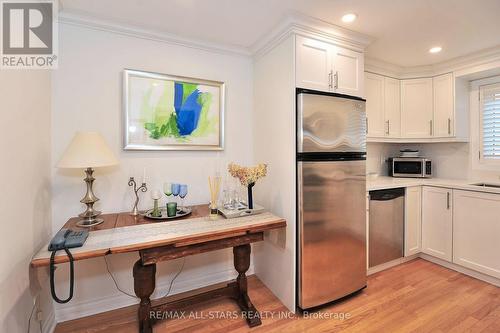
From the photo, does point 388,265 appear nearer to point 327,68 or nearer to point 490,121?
point 490,121

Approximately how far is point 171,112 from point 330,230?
5.75ft

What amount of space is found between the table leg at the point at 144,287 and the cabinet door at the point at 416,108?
3.33 meters

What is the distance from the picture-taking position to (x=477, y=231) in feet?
7.74

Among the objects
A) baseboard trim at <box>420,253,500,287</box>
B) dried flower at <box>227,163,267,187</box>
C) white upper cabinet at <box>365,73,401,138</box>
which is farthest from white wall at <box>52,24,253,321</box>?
baseboard trim at <box>420,253,500,287</box>

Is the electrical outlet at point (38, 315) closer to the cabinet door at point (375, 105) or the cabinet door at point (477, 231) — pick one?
the cabinet door at point (375, 105)

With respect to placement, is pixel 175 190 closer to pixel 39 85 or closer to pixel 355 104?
pixel 39 85

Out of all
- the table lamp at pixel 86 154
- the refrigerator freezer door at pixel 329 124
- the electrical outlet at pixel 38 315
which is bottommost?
the electrical outlet at pixel 38 315

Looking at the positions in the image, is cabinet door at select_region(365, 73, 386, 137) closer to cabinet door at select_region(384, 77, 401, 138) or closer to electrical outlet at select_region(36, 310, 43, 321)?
cabinet door at select_region(384, 77, 401, 138)

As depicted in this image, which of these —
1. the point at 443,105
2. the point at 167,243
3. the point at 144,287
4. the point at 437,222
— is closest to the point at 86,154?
the point at 167,243

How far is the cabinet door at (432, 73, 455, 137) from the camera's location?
9.20 ft

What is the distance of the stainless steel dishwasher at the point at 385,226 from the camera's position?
95.6 inches

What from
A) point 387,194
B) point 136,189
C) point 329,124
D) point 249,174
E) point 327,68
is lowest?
point 387,194

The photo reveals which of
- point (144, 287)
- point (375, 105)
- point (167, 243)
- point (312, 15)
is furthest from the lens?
point (375, 105)
